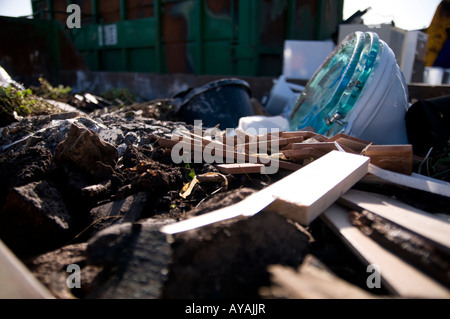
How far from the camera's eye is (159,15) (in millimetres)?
8102

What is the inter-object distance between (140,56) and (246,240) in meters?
8.67

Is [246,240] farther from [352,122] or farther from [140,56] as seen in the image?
[140,56]

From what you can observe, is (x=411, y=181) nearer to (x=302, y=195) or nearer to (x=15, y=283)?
(x=302, y=195)

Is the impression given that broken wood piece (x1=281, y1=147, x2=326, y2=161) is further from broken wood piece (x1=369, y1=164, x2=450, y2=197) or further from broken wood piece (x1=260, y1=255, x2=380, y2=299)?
broken wood piece (x1=260, y1=255, x2=380, y2=299)

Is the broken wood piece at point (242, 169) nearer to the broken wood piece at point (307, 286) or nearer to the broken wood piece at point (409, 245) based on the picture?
the broken wood piece at point (409, 245)

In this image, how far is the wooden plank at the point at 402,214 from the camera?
4.49ft

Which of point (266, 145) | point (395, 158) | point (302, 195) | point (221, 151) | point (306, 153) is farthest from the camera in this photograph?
point (266, 145)

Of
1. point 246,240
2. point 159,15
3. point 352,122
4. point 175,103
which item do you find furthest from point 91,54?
point 246,240

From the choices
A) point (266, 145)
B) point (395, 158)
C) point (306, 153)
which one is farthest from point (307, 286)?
point (266, 145)

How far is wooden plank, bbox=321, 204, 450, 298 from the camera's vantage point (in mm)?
1054

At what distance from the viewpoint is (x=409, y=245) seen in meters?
1.26

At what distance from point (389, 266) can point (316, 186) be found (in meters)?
0.49

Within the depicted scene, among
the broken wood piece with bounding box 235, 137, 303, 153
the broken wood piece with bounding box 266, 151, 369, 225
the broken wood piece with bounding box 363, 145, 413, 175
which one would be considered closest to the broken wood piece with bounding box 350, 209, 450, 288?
the broken wood piece with bounding box 266, 151, 369, 225

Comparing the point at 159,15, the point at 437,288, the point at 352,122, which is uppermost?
the point at 159,15
